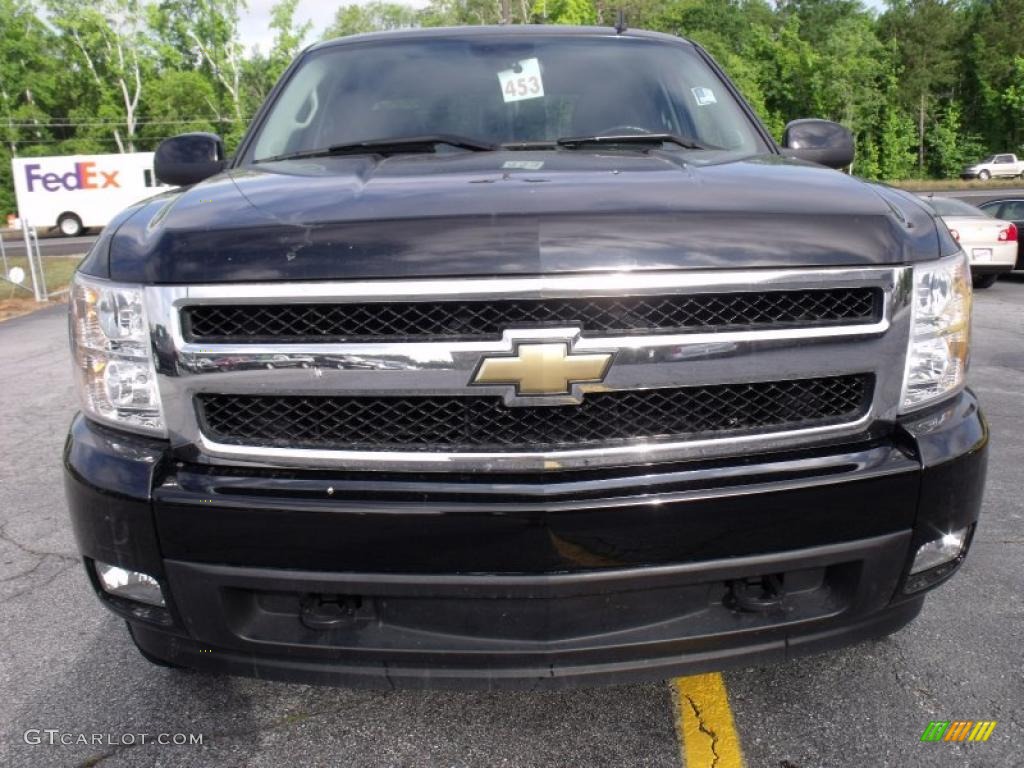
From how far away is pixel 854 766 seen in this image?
2.17 metres

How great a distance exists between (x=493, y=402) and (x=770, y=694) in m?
1.33

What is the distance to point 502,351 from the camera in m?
1.75

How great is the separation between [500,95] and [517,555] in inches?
77.3

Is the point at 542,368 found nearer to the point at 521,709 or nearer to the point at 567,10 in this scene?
the point at 521,709

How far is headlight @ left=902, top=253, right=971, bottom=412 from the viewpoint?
1.94m

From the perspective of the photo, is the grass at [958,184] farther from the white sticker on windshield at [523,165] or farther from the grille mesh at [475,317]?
the grille mesh at [475,317]

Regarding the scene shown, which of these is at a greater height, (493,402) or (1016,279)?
(493,402)

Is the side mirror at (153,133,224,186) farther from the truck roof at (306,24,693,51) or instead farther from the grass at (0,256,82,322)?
the grass at (0,256,82,322)

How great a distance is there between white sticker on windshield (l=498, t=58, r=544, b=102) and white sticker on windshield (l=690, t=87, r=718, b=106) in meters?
0.61

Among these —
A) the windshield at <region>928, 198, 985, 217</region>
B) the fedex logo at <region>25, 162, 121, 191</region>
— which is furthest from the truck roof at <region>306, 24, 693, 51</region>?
the fedex logo at <region>25, 162, 121, 191</region>

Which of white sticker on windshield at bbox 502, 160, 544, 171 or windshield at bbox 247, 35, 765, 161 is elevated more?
windshield at bbox 247, 35, 765, 161

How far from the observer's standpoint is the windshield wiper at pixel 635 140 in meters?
2.74

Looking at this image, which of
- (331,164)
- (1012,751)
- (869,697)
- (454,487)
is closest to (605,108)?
(331,164)

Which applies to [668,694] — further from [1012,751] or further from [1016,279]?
[1016,279]
